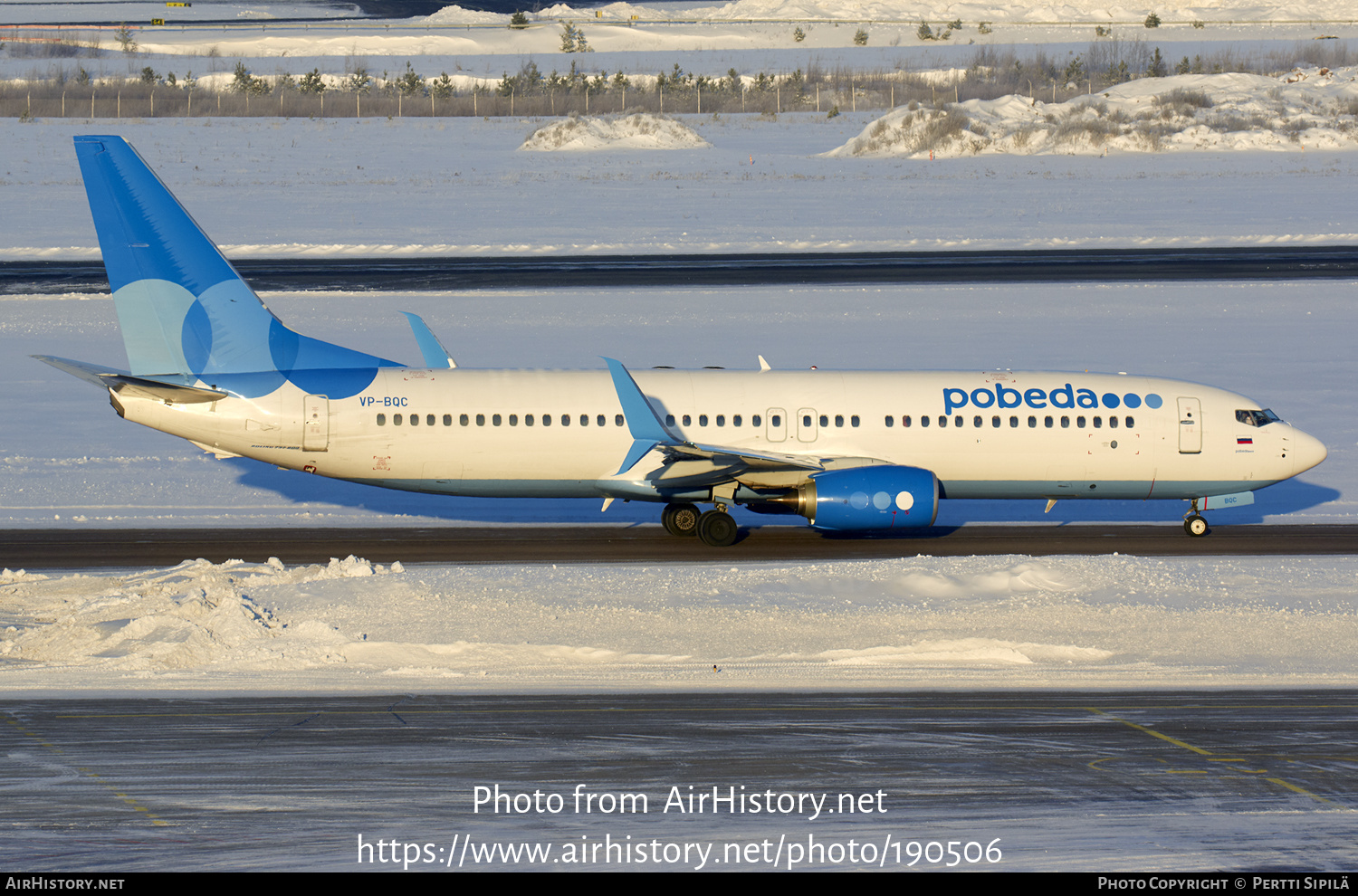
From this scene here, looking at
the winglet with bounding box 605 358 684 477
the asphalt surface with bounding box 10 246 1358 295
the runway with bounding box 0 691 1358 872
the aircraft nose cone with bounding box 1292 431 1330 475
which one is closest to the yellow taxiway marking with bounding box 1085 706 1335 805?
the runway with bounding box 0 691 1358 872

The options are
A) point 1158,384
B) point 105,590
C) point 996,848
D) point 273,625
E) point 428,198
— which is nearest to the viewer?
point 996,848

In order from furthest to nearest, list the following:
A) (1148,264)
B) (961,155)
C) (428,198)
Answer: (961,155), (428,198), (1148,264)

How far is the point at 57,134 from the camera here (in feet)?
337

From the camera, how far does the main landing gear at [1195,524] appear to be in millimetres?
32094

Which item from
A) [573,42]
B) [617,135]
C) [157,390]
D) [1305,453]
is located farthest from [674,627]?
[573,42]

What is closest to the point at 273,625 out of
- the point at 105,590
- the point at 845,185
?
the point at 105,590

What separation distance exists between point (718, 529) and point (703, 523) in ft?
1.22

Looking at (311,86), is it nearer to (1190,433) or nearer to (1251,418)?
(1190,433)

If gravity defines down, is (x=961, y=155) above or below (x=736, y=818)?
above

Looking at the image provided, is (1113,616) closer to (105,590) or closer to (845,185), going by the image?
(105,590)

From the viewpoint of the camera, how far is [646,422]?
2961cm

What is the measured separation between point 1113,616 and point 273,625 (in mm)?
13744

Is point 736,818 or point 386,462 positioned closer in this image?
point 736,818

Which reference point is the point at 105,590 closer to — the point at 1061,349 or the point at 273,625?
the point at 273,625
